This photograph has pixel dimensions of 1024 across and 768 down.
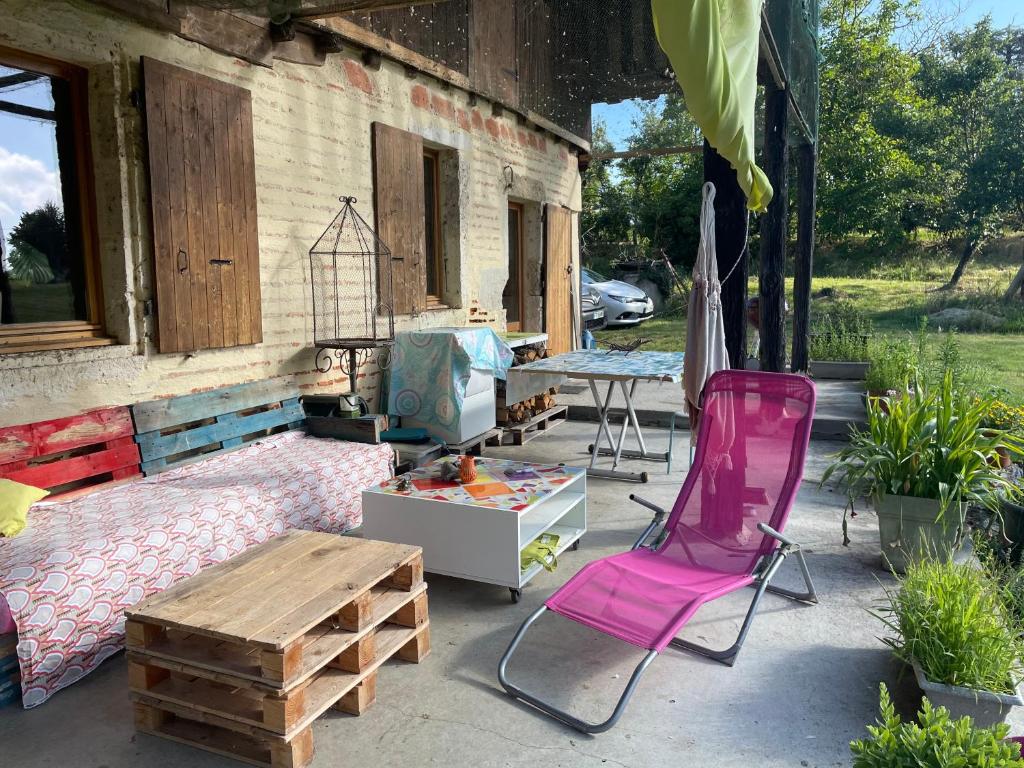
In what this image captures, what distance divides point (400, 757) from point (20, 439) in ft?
7.20

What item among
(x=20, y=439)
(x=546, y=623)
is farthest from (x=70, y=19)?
(x=546, y=623)

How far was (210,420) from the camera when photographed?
417 centimetres

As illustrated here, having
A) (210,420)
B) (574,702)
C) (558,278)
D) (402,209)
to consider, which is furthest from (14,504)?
(558,278)

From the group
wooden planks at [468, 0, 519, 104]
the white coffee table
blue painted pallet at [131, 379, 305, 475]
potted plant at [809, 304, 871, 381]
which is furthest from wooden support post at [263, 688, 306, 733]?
potted plant at [809, 304, 871, 381]

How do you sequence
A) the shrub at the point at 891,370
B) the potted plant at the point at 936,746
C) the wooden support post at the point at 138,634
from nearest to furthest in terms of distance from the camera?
the potted plant at the point at 936,746 → the wooden support post at the point at 138,634 → the shrub at the point at 891,370

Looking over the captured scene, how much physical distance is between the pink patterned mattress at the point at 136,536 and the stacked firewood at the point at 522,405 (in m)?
2.23

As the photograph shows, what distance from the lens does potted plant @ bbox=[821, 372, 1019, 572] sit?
334 cm

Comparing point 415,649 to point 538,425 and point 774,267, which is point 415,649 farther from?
point 774,267

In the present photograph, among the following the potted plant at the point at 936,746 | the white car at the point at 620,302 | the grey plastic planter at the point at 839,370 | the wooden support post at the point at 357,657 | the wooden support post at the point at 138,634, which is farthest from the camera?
the white car at the point at 620,302

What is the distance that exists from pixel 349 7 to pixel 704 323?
2.52 meters

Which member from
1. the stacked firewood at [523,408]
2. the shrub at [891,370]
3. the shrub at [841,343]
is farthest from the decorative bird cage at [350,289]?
the shrub at [841,343]

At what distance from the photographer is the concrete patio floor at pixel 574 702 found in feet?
7.39

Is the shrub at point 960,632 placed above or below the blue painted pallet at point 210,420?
below

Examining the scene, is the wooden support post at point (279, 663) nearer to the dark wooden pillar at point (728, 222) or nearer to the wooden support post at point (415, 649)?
the wooden support post at point (415, 649)
